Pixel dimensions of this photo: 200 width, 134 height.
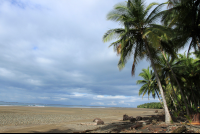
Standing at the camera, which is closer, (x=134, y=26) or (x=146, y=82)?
(x=134, y=26)

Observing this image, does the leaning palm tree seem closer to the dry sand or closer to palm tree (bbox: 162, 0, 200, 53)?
palm tree (bbox: 162, 0, 200, 53)

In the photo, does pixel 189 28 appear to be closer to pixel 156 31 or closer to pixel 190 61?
pixel 156 31

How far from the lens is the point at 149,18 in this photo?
9.33 m

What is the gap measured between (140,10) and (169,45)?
3.73m

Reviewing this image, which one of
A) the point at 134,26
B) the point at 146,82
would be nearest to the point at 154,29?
the point at 134,26

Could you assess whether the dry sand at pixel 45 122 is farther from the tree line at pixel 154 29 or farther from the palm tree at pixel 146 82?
the palm tree at pixel 146 82

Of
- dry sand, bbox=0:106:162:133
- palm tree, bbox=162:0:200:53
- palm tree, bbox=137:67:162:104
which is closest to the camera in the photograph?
dry sand, bbox=0:106:162:133

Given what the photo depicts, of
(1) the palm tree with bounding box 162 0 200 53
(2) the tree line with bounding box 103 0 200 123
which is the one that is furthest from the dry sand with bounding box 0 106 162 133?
(1) the palm tree with bounding box 162 0 200 53

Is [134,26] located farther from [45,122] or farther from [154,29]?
[45,122]

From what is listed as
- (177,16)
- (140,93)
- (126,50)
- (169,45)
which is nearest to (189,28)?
(177,16)

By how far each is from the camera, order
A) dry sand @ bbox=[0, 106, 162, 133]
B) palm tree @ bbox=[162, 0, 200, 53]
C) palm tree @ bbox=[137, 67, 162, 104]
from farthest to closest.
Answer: palm tree @ bbox=[137, 67, 162, 104] < palm tree @ bbox=[162, 0, 200, 53] < dry sand @ bbox=[0, 106, 162, 133]

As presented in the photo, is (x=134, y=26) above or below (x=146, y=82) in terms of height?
above

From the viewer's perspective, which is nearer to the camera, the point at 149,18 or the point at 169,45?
the point at 149,18

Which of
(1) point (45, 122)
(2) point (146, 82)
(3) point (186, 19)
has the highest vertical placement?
(3) point (186, 19)
